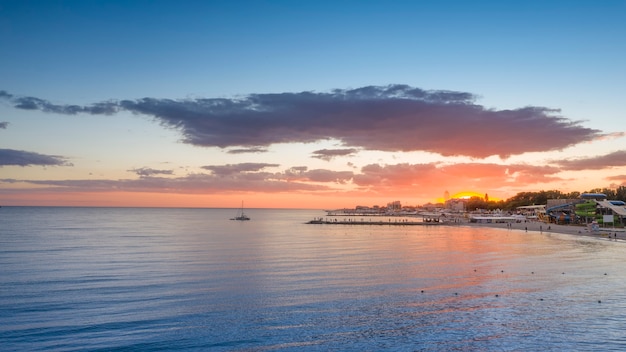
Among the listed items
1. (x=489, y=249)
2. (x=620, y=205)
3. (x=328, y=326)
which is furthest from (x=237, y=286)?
(x=620, y=205)

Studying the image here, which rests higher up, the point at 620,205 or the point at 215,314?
the point at 620,205

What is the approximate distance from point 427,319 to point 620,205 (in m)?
138

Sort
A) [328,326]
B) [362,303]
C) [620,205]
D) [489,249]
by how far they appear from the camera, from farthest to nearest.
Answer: [620,205] < [489,249] < [362,303] < [328,326]

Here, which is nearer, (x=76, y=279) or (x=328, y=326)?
(x=328, y=326)

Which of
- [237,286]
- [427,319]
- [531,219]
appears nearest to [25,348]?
[237,286]

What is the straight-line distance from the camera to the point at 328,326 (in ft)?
97.5

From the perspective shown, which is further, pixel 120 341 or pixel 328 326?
pixel 328 326

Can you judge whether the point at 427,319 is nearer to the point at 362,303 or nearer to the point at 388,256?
the point at 362,303

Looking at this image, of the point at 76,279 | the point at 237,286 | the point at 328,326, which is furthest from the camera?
→ the point at 76,279

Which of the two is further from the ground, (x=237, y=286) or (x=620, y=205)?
(x=620, y=205)

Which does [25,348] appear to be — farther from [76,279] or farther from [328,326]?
[76,279]

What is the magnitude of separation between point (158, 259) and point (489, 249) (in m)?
57.2

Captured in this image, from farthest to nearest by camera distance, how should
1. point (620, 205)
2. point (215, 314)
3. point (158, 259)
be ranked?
point (620, 205), point (158, 259), point (215, 314)

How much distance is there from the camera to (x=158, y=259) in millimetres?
66188
